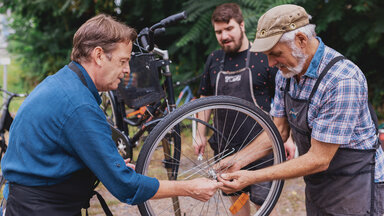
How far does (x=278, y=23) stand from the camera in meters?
1.63

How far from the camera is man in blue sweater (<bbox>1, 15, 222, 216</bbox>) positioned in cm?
132

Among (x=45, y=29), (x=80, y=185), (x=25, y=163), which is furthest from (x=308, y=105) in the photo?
(x=45, y=29)

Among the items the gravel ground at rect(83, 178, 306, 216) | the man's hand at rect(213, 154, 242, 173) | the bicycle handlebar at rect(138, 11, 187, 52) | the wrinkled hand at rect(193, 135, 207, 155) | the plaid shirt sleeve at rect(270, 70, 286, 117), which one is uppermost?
the bicycle handlebar at rect(138, 11, 187, 52)

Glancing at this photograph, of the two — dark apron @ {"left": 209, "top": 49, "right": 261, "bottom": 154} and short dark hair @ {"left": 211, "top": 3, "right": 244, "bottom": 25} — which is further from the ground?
short dark hair @ {"left": 211, "top": 3, "right": 244, "bottom": 25}

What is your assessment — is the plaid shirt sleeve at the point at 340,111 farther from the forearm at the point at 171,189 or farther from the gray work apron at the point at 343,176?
the forearm at the point at 171,189

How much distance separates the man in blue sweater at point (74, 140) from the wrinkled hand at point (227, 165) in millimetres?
536

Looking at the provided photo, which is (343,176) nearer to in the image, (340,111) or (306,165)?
(306,165)

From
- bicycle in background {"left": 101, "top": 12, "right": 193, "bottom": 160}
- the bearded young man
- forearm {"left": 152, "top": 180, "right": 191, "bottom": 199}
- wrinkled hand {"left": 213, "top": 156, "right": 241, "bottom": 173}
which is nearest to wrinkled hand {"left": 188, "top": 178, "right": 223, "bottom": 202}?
forearm {"left": 152, "top": 180, "right": 191, "bottom": 199}

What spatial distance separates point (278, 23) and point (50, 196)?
4.08 feet

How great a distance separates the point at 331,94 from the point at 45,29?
24.2 ft

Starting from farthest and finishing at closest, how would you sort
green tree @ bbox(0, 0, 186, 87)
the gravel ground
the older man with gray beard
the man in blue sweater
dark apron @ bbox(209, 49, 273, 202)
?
green tree @ bbox(0, 0, 186, 87)
the gravel ground
dark apron @ bbox(209, 49, 273, 202)
the older man with gray beard
the man in blue sweater

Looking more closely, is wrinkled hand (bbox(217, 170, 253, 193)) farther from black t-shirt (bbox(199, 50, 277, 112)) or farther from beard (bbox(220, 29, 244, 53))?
beard (bbox(220, 29, 244, 53))

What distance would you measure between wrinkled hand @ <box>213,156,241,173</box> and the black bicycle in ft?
0.06

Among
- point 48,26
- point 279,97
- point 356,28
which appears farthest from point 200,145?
point 48,26
